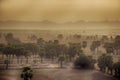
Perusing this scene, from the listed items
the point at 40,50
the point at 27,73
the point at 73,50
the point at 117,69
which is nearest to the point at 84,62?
the point at 73,50

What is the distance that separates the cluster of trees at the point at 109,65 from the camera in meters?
3.96

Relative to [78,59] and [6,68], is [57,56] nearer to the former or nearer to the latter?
[78,59]

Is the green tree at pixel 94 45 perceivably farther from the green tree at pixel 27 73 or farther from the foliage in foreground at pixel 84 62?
the green tree at pixel 27 73

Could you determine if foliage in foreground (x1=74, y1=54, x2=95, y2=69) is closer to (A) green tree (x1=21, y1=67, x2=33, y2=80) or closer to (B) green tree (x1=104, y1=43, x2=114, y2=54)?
(B) green tree (x1=104, y1=43, x2=114, y2=54)

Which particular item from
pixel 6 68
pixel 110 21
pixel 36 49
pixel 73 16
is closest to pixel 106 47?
pixel 110 21

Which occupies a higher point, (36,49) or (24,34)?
(24,34)

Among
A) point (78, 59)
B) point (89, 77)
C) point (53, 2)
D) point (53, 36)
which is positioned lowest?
point (89, 77)

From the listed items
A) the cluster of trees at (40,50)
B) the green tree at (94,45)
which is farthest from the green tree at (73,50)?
the green tree at (94,45)

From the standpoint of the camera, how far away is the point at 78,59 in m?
4.01

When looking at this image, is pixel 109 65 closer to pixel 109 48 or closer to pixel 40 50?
pixel 109 48

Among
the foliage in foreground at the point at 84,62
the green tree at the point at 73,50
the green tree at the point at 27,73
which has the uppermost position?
the green tree at the point at 73,50

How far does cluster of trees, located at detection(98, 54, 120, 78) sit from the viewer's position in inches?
156

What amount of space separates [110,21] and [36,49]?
1.39 m

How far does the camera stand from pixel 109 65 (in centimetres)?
398
